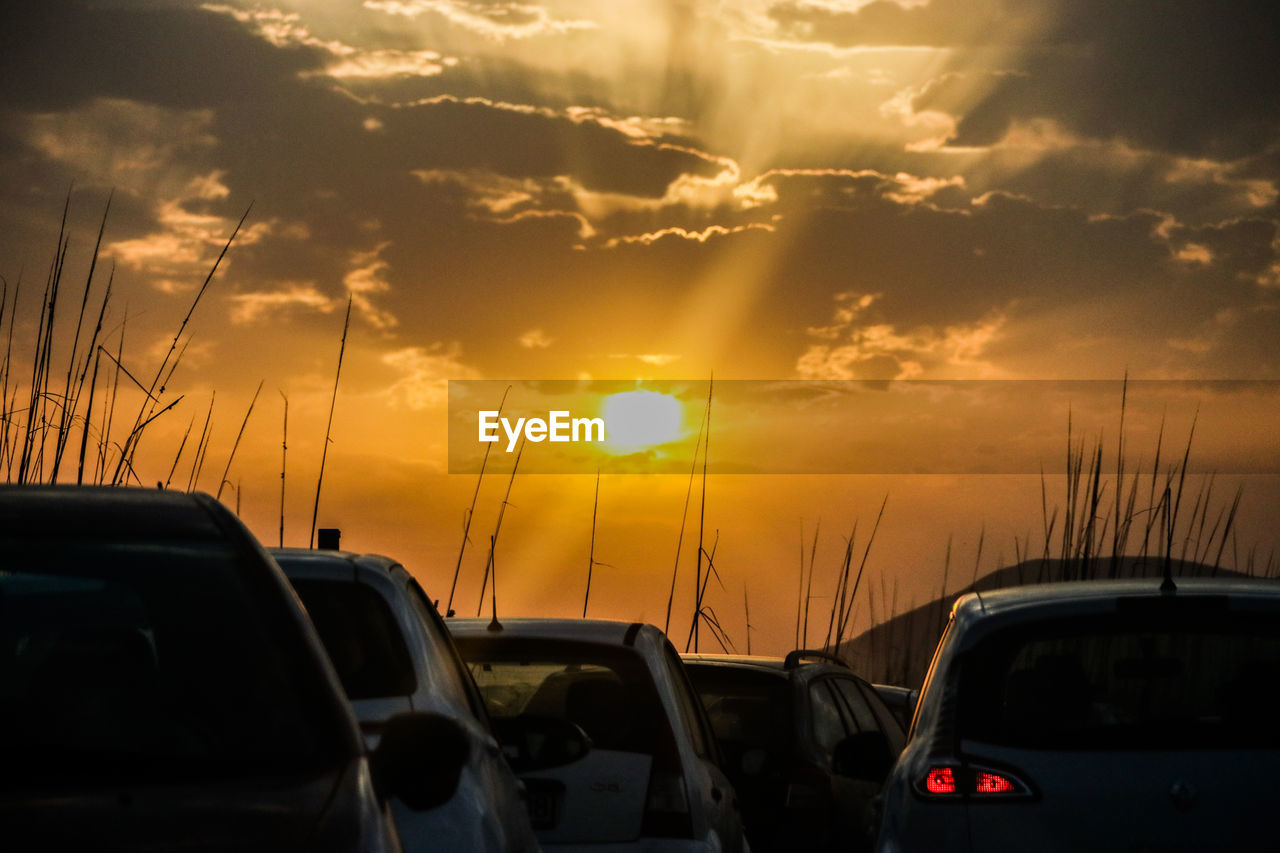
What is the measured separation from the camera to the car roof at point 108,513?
3578 millimetres

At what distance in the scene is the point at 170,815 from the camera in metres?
2.77

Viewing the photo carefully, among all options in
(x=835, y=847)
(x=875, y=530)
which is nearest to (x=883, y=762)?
(x=835, y=847)

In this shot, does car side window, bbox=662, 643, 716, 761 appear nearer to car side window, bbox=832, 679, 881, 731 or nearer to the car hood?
car side window, bbox=832, 679, 881, 731

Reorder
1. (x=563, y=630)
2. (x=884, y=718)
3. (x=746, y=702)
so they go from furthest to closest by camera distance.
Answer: (x=884, y=718)
(x=746, y=702)
(x=563, y=630)

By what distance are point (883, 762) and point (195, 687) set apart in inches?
155

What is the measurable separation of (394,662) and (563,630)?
201 centimetres

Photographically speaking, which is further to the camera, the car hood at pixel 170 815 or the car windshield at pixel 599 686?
the car windshield at pixel 599 686

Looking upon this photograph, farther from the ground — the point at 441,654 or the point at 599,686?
the point at 441,654

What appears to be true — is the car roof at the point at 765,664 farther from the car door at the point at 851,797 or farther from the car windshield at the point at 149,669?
the car windshield at the point at 149,669

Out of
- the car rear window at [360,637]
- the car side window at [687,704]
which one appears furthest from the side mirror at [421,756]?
the car side window at [687,704]

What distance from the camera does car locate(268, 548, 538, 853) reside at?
16.6 feet

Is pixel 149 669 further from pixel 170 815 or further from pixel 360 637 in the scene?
pixel 360 637

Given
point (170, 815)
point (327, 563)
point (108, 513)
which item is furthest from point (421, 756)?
point (327, 563)

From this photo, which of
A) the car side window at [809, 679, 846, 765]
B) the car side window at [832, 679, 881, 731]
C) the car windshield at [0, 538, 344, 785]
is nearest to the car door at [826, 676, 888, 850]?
the car side window at [832, 679, 881, 731]
